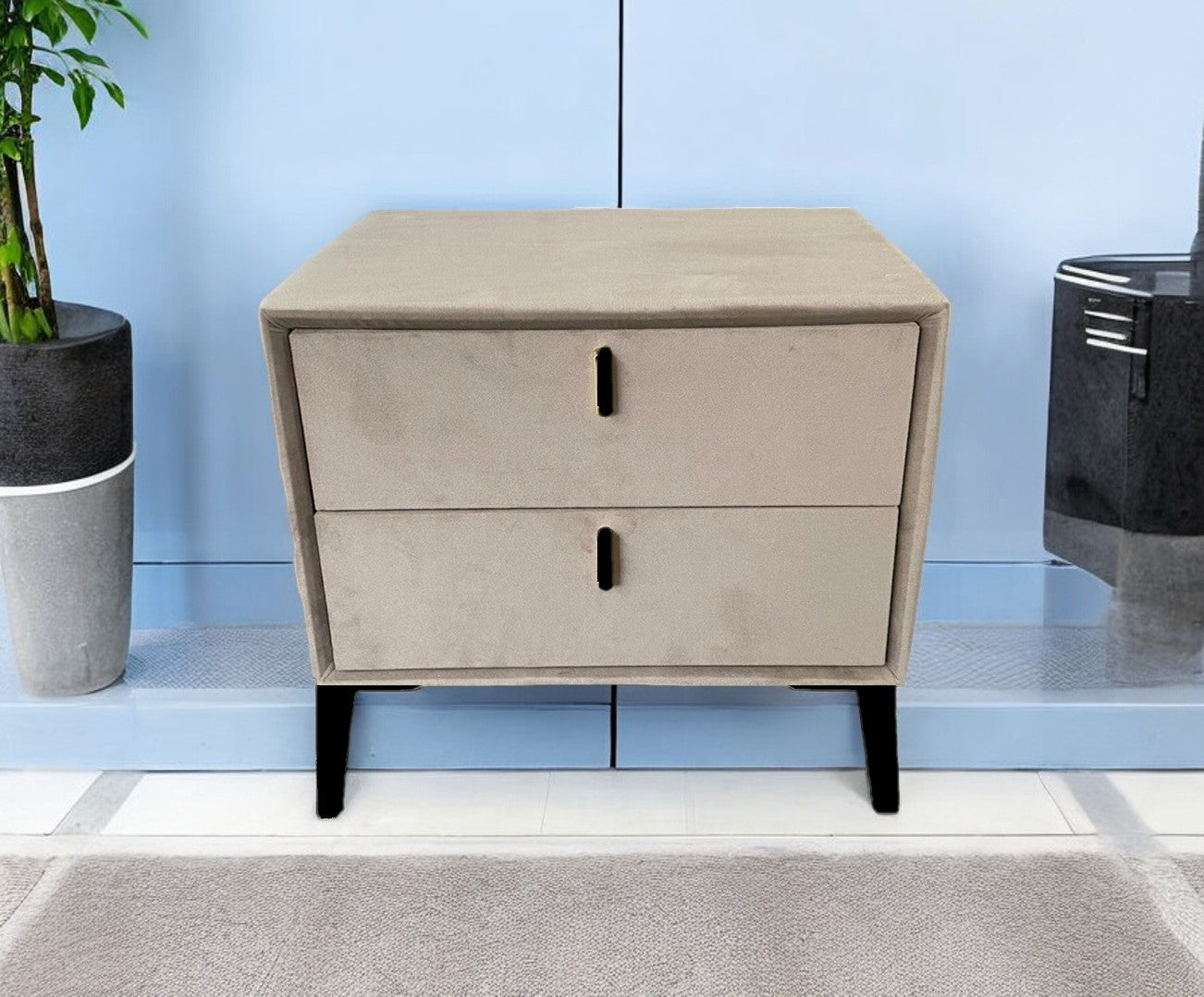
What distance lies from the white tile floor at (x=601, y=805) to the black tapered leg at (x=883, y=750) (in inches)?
0.8

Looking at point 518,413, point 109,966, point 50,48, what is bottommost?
point 109,966

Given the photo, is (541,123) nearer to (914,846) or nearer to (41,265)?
(41,265)

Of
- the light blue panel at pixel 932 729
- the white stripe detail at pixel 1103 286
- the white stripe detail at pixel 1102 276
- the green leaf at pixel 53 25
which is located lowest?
the light blue panel at pixel 932 729

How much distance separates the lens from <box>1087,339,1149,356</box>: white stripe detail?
1592 mm

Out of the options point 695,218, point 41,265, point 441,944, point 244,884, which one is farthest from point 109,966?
point 695,218

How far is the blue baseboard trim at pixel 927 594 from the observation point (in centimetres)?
194

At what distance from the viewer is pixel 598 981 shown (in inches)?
52.5

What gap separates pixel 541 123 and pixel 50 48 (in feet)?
1.93

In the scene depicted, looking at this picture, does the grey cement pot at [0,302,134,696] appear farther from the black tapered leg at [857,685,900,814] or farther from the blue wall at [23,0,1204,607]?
the black tapered leg at [857,685,900,814]

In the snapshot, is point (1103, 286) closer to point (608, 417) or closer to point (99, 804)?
point (608, 417)

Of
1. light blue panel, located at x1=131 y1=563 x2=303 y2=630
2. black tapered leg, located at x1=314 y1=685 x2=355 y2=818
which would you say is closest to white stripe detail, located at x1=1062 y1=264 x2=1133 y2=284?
black tapered leg, located at x1=314 y1=685 x2=355 y2=818

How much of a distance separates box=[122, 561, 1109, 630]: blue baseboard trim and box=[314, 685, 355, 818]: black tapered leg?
0.35m

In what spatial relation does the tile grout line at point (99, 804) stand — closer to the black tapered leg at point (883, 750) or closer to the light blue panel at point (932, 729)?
the light blue panel at point (932, 729)

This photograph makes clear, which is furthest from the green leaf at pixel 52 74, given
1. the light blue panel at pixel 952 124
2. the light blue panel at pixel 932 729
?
the light blue panel at pixel 932 729
